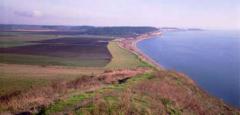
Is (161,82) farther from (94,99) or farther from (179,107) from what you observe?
(94,99)

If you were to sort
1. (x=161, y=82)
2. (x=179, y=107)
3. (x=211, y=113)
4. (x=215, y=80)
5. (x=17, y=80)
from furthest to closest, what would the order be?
(x=215, y=80) → (x=17, y=80) → (x=161, y=82) → (x=211, y=113) → (x=179, y=107)

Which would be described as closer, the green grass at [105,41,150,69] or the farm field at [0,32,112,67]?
the green grass at [105,41,150,69]

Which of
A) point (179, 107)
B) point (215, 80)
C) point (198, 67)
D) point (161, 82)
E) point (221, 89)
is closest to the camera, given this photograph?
point (179, 107)

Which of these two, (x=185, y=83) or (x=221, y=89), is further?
(x=221, y=89)

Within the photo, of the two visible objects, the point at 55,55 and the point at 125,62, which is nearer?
the point at 125,62

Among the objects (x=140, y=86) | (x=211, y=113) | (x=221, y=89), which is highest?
(x=140, y=86)

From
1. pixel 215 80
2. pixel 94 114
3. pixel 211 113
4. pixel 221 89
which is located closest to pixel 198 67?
pixel 215 80

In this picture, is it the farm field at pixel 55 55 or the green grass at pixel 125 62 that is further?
the farm field at pixel 55 55

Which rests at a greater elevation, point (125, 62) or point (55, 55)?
point (125, 62)

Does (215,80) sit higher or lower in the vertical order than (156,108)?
lower

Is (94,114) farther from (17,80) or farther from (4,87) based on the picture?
(17,80)

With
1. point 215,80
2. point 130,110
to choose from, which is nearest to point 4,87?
point 130,110
